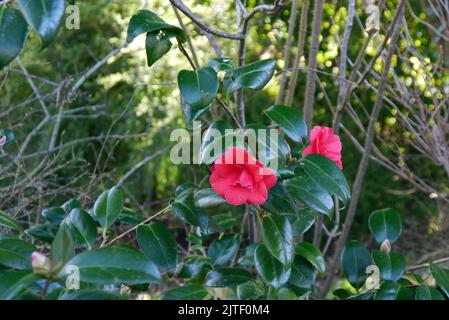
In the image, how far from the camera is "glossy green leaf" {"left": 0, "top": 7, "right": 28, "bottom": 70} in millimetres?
969

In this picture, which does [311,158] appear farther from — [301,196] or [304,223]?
[304,223]

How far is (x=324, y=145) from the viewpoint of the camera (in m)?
1.34

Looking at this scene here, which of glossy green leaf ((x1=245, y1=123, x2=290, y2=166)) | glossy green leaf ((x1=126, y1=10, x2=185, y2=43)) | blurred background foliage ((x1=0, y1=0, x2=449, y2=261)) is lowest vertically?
blurred background foliage ((x1=0, y1=0, x2=449, y2=261))

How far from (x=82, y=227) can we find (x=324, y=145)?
0.53 metres

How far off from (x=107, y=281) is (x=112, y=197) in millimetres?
438

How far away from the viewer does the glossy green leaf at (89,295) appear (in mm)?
951

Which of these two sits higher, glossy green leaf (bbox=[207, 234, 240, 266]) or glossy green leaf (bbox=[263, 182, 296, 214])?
glossy green leaf (bbox=[263, 182, 296, 214])

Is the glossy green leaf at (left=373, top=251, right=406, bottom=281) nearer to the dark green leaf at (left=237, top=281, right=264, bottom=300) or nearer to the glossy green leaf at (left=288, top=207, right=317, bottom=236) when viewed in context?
the glossy green leaf at (left=288, top=207, right=317, bottom=236)

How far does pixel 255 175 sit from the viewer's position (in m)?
1.14

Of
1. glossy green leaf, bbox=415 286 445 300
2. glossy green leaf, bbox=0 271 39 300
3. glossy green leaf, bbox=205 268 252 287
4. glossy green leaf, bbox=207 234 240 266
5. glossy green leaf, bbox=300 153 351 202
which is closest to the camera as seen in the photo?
glossy green leaf, bbox=0 271 39 300

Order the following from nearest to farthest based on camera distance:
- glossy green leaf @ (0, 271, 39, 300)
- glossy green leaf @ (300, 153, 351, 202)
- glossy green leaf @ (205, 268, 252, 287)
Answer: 1. glossy green leaf @ (0, 271, 39, 300)
2. glossy green leaf @ (300, 153, 351, 202)
3. glossy green leaf @ (205, 268, 252, 287)

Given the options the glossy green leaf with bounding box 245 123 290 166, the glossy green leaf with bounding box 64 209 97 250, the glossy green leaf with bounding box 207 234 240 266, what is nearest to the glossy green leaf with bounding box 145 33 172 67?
the glossy green leaf with bounding box 245 123 290 166

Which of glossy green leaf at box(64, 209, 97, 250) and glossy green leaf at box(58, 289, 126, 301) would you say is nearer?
glossy green leaf at box(58, 289, 126, 301)

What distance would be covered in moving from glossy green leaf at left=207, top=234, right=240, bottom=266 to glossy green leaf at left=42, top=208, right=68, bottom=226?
0.39 metres
